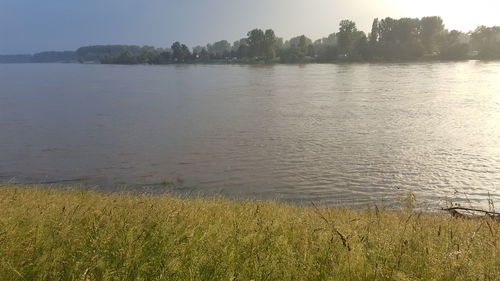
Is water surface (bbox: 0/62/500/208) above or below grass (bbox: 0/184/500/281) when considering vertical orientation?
below

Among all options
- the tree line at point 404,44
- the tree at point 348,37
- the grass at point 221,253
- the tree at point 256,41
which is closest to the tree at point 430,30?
the tree line at point 404,44

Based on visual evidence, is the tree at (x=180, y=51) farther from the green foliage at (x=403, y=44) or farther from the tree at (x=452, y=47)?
the tree at (x=452, y=47)

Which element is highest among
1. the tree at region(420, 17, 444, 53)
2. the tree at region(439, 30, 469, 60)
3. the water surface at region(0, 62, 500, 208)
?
the tree at region(420, 17, 444, 53)

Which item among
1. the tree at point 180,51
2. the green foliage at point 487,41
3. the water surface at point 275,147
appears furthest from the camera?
the tree at point 180,51

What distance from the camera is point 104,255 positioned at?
379 cm

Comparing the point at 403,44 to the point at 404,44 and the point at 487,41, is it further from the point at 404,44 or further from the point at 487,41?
the point at 487,41

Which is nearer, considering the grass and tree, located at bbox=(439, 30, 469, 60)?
the grass

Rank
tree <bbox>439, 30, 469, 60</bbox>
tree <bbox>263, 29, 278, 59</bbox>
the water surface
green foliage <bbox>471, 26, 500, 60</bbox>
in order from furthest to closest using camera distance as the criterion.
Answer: tree <bbox>263, 29, 278, 59</bbox> < tree <bbox>439, 30, 469, 60</bbox> < green foliage <bbox>471, 26, 500, 60</bbox> < the water surface

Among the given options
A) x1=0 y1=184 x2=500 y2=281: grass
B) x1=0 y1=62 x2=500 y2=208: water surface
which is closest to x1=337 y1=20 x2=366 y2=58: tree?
x1=0 y1=62 x2=500 y2=208: water surface

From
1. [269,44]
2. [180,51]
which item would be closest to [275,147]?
[269,44]

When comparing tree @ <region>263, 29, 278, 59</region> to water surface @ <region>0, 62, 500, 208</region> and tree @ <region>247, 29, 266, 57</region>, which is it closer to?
tree @ <region>247, 29, 266, 57</region>

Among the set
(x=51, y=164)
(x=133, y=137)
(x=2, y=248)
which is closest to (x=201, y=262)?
(x=2, y=248)

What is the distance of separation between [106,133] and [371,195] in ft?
77.0

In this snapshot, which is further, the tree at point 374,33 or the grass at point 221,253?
the tree at point 374,33
